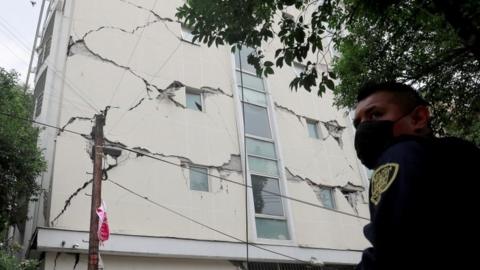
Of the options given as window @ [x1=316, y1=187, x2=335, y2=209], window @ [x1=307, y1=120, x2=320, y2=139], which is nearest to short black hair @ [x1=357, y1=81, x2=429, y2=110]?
window @ [x1=316, y1=187, x2=335, y2=209]

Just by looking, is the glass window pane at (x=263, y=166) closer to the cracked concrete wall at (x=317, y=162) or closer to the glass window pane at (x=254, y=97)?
the cracked concrete wall at (x=317, y=162)

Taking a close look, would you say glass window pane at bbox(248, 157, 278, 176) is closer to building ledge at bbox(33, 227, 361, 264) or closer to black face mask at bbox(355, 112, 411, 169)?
building ledge at bbox(33, 227, 361, 264)

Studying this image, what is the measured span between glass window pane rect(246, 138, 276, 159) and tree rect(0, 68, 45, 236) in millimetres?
5592

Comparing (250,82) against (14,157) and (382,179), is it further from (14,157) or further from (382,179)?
(382,179)

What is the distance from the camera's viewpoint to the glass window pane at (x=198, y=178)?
9.88 metres

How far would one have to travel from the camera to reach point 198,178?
10031 mm

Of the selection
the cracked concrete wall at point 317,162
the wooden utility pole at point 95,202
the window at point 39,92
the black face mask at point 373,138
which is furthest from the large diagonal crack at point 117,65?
the black face mask at point 373,138

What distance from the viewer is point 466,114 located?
5.16 metres

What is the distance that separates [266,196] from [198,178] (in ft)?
6.83

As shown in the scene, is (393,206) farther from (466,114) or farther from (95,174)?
(95,174)

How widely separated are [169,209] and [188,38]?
18.3 feet

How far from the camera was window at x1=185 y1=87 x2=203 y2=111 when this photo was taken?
1108cm

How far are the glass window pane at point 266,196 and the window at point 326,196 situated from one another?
5.37ft

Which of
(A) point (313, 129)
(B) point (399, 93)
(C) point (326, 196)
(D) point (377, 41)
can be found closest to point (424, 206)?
(B) point (399, 93)
